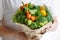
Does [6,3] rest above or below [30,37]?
above

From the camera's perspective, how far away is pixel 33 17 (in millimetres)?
916

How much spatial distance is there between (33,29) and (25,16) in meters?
0.09

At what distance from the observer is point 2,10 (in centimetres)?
117

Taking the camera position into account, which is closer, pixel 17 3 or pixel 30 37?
pixel 30 37

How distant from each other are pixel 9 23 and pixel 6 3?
14 cm

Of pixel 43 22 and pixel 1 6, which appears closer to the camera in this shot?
pixel 43 22

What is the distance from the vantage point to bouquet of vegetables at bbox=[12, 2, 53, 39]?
91 cm

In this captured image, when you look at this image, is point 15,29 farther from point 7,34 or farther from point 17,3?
point 17,3

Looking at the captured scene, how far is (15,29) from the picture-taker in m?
1.10

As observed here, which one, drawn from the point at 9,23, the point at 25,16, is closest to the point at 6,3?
the point at 9,23

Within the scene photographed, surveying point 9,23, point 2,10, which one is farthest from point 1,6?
point 9,23

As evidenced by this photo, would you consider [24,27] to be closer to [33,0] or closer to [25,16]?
[25,16]

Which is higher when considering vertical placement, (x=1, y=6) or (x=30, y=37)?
(x=1, y=6)

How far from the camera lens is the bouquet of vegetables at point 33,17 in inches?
35.7
